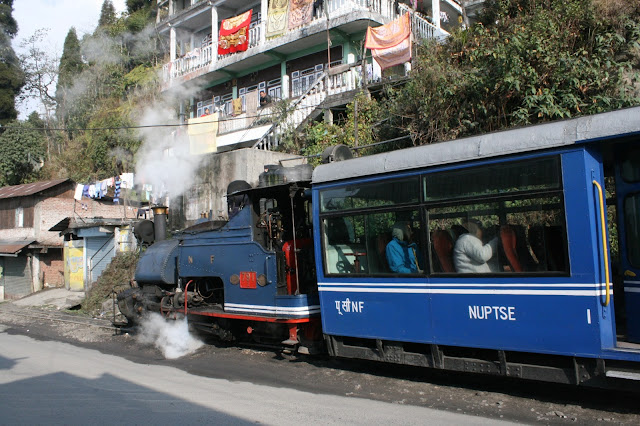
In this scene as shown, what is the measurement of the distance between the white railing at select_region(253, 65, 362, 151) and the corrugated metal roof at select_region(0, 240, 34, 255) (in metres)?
13.7

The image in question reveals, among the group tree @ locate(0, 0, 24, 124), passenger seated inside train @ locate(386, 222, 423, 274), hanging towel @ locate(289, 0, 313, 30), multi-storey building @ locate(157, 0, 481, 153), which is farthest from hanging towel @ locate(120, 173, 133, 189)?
tree @ locate(0, 0, 24, 124)

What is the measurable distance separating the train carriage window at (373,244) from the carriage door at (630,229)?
198cm

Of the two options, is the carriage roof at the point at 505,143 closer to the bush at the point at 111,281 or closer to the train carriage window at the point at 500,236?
the train carriage window at the point at 500,236

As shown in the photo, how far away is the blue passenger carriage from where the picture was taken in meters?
4.43

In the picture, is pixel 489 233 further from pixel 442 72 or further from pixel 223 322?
pixel 442 72

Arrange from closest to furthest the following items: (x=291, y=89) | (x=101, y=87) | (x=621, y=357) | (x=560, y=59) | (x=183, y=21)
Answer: (x=621, y=357), (x=560, y=59), (x=291, y=89), (x=183, y=21), (x=101, y=87)

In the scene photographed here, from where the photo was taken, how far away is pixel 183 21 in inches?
1008

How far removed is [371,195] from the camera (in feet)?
19.5

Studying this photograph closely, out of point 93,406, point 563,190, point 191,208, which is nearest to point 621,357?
point 563,190

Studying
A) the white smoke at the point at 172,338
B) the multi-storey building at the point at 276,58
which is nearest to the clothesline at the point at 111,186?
the multi-storey building at the point at 276,58

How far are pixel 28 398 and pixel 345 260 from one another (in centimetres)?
425

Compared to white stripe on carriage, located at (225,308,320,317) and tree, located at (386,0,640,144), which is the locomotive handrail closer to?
white stripe on carriage, located at (225,308,320,317)

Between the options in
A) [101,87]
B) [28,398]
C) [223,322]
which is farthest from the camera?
[101,87]

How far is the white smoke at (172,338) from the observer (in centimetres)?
852
